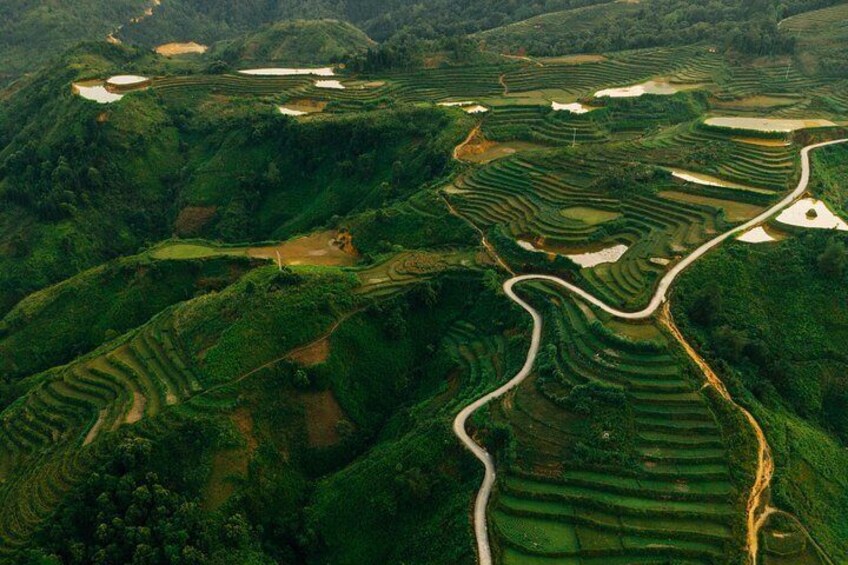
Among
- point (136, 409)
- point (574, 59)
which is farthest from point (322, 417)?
point (574, 59)

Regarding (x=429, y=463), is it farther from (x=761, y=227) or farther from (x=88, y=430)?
(x=761, y=227)

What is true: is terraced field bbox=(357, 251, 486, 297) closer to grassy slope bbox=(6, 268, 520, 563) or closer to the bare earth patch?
grassy slope bbox=(6, 268, 520, 563)

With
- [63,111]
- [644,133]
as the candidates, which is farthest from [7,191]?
[644,133]

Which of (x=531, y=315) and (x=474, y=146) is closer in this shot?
(x=531, y=315)

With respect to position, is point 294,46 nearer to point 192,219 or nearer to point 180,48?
point 192,219

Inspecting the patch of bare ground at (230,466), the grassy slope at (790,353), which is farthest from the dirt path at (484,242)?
the patch of bare ground at (230,466)
